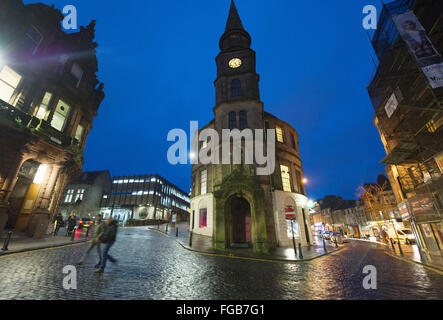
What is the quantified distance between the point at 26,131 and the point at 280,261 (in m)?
19.4

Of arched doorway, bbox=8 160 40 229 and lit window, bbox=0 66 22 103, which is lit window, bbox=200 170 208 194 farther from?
lit window, bbox=0 66 22 103

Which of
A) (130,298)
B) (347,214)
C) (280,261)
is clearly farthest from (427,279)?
(347,214)

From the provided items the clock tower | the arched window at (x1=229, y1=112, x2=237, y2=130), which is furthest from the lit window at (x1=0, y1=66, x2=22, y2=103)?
the arched window at (x1=229, y1=112, x2=237, y2=130)

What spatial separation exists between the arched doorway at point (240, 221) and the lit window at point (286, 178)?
6145mm

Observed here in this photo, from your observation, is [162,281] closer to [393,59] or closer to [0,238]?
[0,238]

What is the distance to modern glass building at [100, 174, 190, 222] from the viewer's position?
5434 cm

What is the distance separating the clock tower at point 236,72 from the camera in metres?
22.8

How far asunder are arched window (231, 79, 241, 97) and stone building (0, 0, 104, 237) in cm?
1646

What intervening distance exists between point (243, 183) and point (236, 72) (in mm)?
15071

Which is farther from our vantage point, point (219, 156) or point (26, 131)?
point (219, 156)

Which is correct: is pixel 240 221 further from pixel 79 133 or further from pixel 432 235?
pixel 79 133

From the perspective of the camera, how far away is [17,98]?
14.2 meters

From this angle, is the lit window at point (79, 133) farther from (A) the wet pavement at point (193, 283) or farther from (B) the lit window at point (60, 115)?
(A) the wet pavement at point (193, 283)

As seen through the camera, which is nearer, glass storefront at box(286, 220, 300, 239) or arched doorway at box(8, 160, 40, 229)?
arched doorway at box(8, 160, 40, 229)
